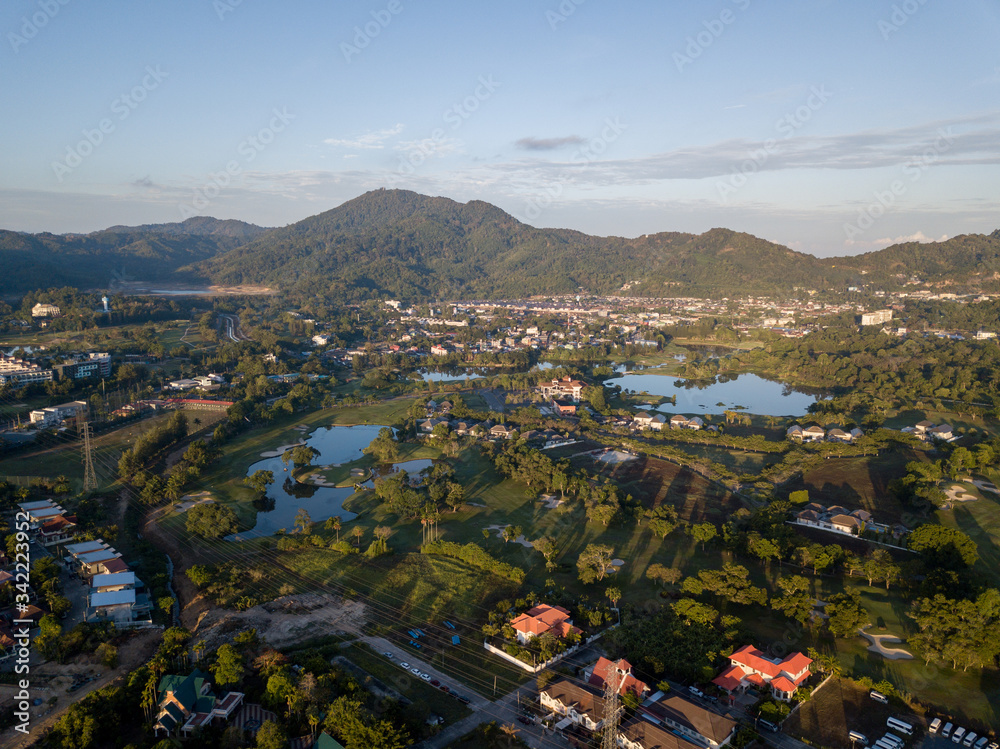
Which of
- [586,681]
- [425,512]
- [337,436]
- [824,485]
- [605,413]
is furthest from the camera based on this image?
[605,413]

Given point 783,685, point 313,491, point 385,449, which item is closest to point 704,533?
point 783,685

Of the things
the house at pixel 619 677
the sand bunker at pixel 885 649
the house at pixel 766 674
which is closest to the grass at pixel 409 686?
the house at pixel 619 677

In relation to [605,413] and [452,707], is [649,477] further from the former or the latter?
[452,707]

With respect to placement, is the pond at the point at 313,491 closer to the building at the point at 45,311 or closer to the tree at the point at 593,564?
the tree at the point at 593,564

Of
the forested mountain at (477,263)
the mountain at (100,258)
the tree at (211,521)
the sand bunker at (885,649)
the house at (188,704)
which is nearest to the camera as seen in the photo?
the house at (188,704)

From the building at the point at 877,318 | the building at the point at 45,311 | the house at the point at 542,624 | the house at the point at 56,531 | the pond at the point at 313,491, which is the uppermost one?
the building at the point at 45,311

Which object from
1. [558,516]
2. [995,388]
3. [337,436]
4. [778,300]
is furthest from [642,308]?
[558,516]

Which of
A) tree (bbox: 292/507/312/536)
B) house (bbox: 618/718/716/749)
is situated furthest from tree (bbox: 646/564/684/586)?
tree (bbox: 292/507/312/536)
